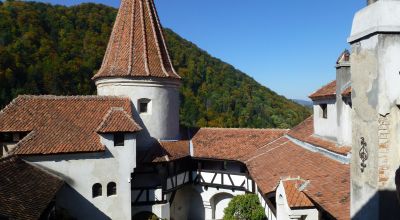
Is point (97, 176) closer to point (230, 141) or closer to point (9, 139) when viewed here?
point (9, 139)

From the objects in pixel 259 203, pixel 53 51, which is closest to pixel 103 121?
pixel 259 203

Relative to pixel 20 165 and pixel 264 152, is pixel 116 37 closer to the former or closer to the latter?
pixel 20 165

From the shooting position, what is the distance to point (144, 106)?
18625 mm

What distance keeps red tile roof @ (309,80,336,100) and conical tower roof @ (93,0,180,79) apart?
23.8 feet

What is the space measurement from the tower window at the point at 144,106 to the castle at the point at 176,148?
0.23ft

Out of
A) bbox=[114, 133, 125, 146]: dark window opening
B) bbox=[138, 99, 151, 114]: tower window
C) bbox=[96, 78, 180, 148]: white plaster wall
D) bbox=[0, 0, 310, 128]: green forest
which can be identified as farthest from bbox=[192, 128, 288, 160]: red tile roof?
bbox=[0, 0, 310, 128]: green forest

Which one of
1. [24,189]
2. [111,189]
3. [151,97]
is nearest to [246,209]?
[111,189]

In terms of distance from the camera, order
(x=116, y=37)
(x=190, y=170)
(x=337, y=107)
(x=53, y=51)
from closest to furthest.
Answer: (x=337, y=107)
(x=116, y=37)
(x=190, y=170)
(x=53, y=51)

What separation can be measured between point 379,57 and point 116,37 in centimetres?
1573

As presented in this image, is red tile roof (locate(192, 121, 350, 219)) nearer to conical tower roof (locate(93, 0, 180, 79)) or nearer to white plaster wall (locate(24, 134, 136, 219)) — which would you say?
conical tower roof (locate(93, 0, 180, 79))

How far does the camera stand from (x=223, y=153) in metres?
19.8

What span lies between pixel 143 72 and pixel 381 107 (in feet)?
45.2

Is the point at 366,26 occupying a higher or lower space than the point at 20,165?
higher

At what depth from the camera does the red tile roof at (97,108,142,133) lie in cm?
1569
